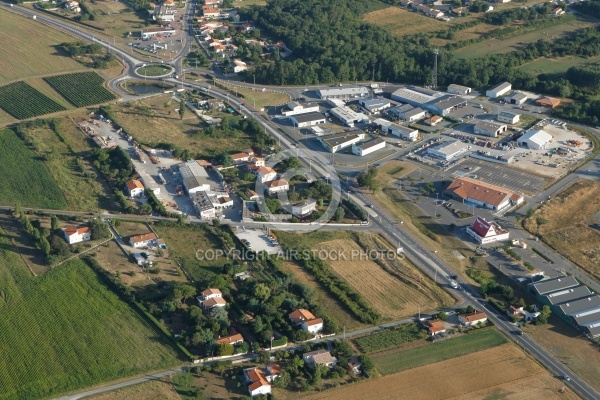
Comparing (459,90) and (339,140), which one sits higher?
(459,90)

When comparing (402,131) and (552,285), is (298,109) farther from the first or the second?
(552,285)

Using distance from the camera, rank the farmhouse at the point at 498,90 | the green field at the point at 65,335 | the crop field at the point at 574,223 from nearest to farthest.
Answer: the green field at the point at 65,335 < the crop field at the point at 574,223 < the farmhouse at the point at 498,90

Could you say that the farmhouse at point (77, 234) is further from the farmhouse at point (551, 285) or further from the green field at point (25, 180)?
the farmhouse at point (551, 285)

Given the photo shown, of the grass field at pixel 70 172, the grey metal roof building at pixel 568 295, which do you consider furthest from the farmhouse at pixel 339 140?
the grey metal roof building at pixel 568 295

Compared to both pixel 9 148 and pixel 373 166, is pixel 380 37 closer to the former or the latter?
pixel 373 166

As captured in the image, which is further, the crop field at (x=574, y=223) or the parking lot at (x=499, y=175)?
the parking lot at (x=499, y=175)

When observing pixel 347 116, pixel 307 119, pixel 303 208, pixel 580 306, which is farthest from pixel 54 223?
pixel 580 306
